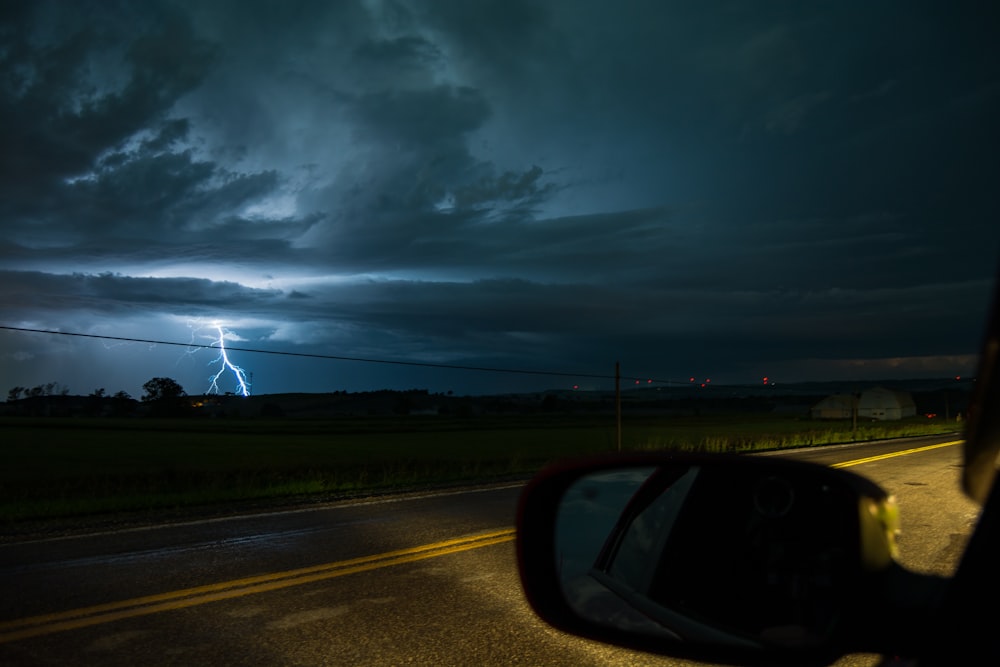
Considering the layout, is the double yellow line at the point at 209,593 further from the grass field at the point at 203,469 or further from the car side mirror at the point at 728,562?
the car side mirror at the point at 728,562

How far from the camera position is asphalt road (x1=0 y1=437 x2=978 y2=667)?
185 inches

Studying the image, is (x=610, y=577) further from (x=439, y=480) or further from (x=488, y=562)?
(x=439, y=480)

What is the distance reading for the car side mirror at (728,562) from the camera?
1.37 metres

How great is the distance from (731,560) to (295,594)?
500cm

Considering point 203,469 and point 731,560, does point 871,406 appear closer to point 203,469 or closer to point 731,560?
point 203,469

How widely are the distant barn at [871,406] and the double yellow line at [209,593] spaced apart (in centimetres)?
11279

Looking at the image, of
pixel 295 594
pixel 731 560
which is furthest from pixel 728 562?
pixel 295 594

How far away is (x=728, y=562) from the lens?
1921 mm

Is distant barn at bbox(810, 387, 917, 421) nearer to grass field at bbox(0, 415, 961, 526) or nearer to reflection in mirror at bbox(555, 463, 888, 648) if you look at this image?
grass field at bbox(0, 415, 961, 526)

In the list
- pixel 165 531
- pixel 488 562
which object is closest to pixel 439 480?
pixel 165 531

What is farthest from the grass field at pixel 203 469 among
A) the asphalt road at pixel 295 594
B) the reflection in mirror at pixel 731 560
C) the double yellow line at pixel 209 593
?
the reflection in mirror at pixel 731 560

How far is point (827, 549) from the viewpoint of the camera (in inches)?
60.1

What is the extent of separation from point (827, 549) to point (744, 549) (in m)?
0.33

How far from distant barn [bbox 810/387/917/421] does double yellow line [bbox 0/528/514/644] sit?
112786 mm
